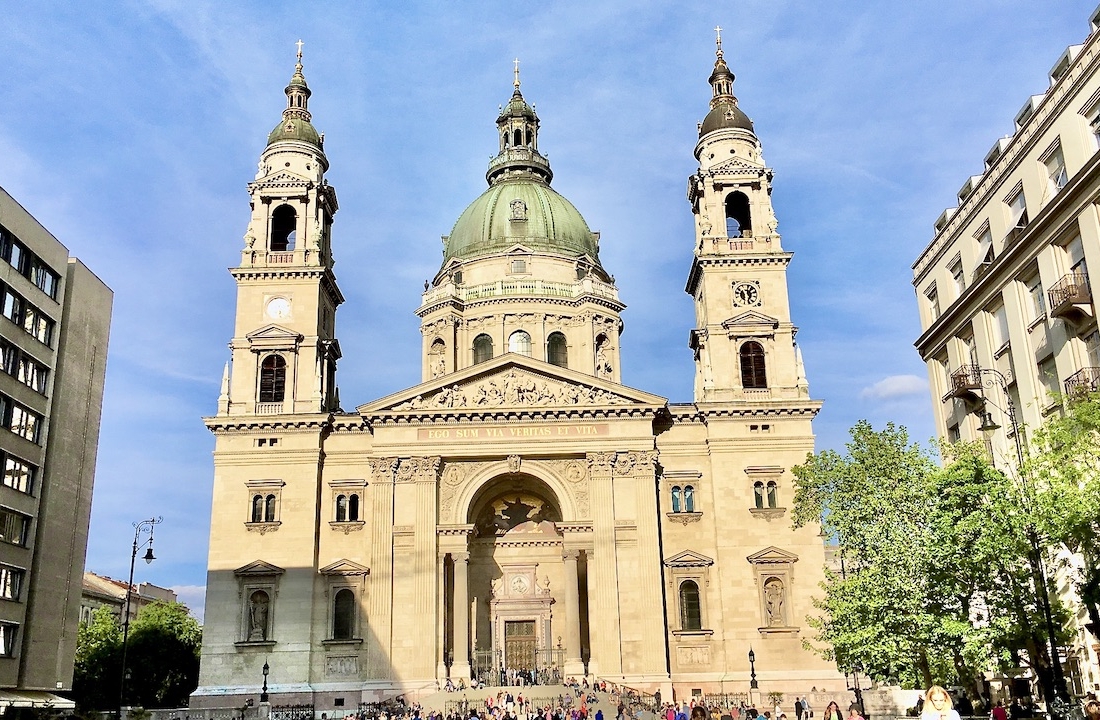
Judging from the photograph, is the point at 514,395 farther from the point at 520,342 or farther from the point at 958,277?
the point at 958,277

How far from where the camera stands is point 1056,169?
3212 cm

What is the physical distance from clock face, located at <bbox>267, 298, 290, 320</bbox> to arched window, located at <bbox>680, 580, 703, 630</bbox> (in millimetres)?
24999

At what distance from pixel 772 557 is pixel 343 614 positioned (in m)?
21.0

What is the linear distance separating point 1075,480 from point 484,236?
48920 millimetres

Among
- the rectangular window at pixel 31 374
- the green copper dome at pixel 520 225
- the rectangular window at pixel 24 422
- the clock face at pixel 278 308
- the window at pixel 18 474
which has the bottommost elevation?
the window at pixel 18 474

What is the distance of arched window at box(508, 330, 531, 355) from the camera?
65.1 meters

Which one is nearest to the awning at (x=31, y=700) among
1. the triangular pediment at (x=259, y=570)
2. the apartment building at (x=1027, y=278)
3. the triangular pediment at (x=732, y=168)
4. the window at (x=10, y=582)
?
the window at (x=10, y=582)

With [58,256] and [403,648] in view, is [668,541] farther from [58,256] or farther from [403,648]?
[58,256]

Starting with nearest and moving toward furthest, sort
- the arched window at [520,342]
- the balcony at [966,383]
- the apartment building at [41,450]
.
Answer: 1. the balcony at [966,383]
2. the apartment building at [41,450]
3. the arched window at [520,342]

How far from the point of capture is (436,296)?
67.6m

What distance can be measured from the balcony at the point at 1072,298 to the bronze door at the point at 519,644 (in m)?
32.1

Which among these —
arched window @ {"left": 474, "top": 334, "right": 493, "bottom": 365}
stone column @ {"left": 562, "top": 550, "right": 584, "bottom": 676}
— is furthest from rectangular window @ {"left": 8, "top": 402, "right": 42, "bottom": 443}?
arched window @ {"left": 474, "top": 334, "right": 493, "bottom": 365}

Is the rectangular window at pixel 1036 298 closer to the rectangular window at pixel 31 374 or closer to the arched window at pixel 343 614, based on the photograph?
the arched window at pixel 343 614

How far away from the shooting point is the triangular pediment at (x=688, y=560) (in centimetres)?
5153
